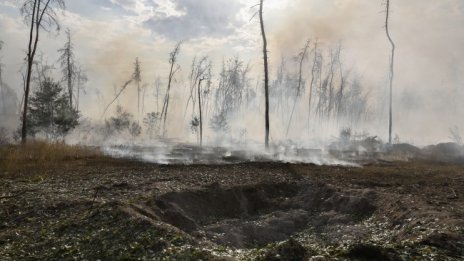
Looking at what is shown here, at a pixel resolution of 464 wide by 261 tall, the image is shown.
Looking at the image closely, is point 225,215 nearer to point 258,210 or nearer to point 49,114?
point 258,210

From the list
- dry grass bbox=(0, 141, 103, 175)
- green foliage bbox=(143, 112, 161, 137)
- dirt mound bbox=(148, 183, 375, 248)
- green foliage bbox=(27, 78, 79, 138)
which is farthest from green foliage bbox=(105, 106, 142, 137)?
dirt mound bbox=(148, 183, 375, 248)

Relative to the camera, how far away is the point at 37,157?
58.6 ft

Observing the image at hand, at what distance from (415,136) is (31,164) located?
74252 mm

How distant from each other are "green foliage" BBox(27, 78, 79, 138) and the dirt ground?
18.3 m

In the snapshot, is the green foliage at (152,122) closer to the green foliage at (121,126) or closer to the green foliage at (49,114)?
the green foliage at (121,126)

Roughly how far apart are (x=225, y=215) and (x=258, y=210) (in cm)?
118

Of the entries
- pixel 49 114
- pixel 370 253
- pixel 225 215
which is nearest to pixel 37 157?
pixel 225 215

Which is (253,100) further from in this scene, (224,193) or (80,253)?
(80,253)

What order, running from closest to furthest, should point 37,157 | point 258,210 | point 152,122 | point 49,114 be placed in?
1. point 258,210
2. point 37,157
3. point 49,114
4. point 152,122

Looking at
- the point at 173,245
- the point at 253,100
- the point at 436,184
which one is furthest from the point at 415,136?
the point at 173,245

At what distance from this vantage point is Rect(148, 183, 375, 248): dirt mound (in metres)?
9.19

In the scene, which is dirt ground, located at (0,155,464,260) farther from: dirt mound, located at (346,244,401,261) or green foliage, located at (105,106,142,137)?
green foliage, located at (105,106,142,137)

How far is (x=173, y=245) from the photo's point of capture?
6.71 m

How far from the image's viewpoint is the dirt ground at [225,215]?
663 centimetres
